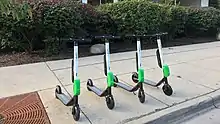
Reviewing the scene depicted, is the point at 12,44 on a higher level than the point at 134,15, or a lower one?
lower

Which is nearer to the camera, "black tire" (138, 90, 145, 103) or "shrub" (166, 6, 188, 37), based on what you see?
"black tire" (138, 90, 145, 103)

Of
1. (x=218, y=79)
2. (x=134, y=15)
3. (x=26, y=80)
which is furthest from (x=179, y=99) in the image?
(x=134, y=15)

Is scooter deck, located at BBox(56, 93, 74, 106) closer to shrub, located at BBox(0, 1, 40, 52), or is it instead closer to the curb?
the curb

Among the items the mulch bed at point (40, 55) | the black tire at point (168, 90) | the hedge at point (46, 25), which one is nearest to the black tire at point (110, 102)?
the black tire at point (168, 90)

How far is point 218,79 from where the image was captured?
4.99 m

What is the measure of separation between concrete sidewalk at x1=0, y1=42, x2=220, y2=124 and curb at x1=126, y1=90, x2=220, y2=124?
0.05 meters

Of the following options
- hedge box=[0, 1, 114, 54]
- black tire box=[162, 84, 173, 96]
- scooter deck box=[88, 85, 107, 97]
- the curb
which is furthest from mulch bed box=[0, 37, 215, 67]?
the curb

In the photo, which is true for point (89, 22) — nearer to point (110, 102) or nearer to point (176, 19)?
point (176, 19)

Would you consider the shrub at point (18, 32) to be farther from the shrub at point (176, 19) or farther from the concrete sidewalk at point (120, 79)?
the shrub at point (176, 19)

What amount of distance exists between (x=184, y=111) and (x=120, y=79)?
5.51ft

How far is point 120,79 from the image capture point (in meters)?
4.95

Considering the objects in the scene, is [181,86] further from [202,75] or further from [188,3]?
[188,3]

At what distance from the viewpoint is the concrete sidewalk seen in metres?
3.41

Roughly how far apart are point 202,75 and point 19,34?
5106 mm
